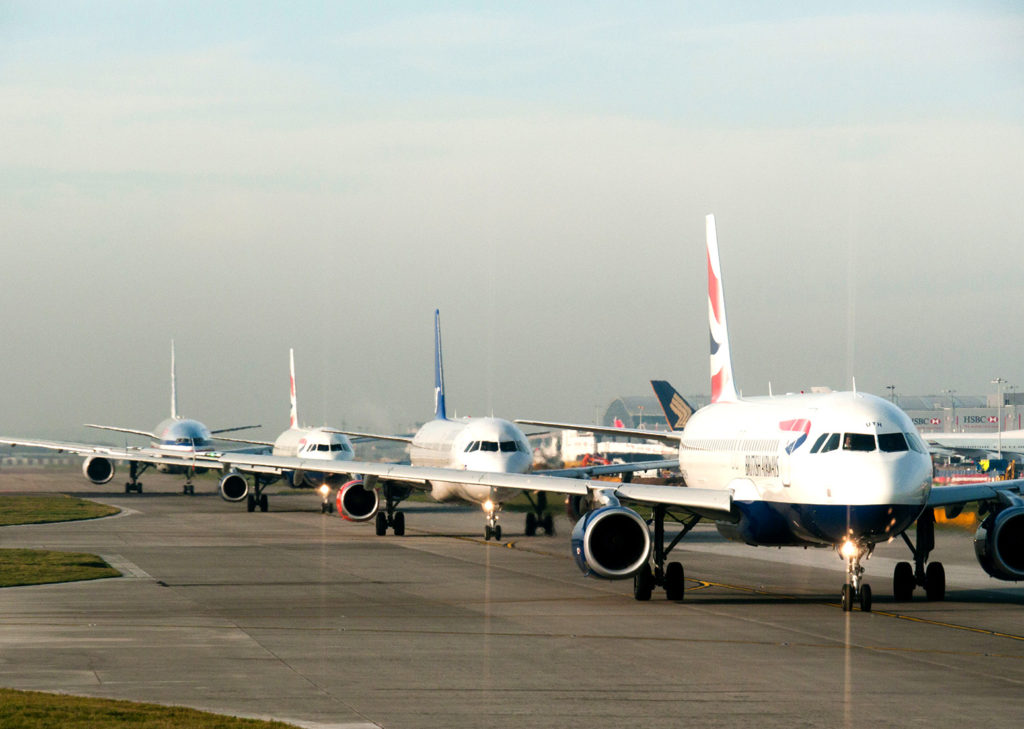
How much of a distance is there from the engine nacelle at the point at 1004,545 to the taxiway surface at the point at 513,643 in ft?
2.43

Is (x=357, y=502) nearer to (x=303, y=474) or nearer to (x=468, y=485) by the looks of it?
(x=468, y=485)

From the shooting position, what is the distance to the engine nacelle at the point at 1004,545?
24.8 meters

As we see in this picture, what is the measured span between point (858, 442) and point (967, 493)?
14.1 feet

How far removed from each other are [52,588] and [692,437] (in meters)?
13.8

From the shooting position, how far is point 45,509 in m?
59.6

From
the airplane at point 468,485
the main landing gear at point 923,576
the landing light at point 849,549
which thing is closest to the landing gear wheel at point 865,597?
the landing light at point 849,549

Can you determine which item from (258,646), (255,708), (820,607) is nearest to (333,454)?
(820,607)

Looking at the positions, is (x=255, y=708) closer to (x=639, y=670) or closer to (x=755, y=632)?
(x=639, y=670)

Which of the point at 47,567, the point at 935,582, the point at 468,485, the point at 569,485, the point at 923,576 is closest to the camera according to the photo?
the point at 935,582

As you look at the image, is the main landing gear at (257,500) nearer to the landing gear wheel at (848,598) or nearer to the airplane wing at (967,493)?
the airplane wing at (967,493)

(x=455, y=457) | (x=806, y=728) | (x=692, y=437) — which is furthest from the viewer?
(x=455, y=457)

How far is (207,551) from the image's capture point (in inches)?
1471

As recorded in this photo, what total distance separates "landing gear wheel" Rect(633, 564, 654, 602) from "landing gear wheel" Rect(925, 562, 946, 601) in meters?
5.07

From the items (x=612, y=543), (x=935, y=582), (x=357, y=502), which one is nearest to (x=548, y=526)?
(x=357, y=502)
